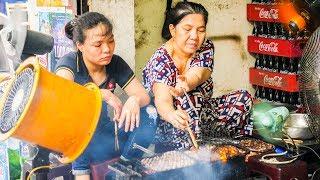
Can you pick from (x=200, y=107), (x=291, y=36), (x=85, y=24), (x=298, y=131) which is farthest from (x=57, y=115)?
(x=291, y=36)

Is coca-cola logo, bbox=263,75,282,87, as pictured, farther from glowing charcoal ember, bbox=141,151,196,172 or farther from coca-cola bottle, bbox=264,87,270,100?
glowing charcoal ember, bbox=141,151,196,172

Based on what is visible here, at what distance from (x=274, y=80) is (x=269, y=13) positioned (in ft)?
2.73

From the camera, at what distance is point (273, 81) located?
5.75m

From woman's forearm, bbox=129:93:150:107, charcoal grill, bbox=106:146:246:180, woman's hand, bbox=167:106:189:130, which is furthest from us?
woman's forearm, bbox=129:93:150:107

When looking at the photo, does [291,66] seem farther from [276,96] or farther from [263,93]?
[263,93]

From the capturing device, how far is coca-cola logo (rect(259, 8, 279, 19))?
559cm

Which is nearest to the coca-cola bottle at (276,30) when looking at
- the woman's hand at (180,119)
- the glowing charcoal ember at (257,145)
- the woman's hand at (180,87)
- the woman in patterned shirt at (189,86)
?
the woman in patterned shirt at (189,86)

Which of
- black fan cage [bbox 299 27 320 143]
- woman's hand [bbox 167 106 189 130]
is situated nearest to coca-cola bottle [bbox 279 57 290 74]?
black fan cage [bbox 299 27 320 143]

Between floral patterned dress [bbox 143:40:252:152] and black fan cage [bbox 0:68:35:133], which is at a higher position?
black fan cage [bbox 0:68:35:133]

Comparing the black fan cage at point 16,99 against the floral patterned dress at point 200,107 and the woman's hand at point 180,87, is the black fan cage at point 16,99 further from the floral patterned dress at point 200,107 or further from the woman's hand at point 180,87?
the floral patterned dress at point 200,107

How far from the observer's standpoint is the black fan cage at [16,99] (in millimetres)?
2436

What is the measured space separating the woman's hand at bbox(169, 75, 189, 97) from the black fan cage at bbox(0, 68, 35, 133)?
1.38 metres

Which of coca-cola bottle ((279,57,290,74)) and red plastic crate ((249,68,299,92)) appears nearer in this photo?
red plastic crate ((249,68,299,92))

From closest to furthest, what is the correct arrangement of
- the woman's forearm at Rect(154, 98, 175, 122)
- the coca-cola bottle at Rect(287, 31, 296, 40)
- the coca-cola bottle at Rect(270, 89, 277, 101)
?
the woman's forearm at Rect(154, 98, 175, 122)
the coca-cola bottle at Rect(287, 31, 296, 40)
the coca-cola bottle at Rect(270, 89, 277, 101)
